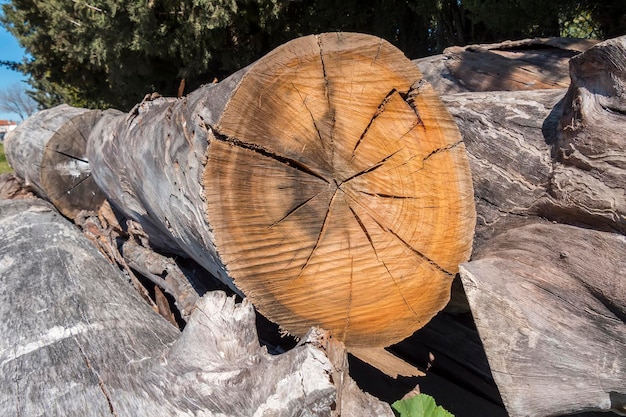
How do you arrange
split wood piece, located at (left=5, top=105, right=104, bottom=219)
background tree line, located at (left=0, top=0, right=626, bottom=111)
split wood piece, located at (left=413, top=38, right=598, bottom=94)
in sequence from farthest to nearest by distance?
background tree line, located at (left=0, top=0, right=626, bottom=111), split wood piece, located at (left=5, top=105, right=104, bottom=219), split wood piece, located at (left=413, top=38, right=598, bottom=94)

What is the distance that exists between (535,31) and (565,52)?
2231 millimetres

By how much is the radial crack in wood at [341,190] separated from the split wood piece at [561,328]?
0.24m

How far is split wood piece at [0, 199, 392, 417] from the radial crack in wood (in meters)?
0.18

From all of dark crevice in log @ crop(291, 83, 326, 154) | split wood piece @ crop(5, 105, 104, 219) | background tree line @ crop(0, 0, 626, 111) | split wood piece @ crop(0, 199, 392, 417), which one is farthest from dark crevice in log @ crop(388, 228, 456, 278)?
background tree line @ crop(0, 0, 626, 111)

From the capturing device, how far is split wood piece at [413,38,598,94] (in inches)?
92.0

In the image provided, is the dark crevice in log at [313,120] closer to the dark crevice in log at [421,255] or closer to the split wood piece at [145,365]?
the dark crevice in log at [421,255]

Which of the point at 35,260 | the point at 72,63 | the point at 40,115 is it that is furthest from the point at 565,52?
the point at 72,63

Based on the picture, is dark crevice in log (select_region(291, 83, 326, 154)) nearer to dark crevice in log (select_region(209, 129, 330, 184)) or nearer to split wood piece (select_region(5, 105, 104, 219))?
dark crevice in log (select_region(209, 129, 330, 184))

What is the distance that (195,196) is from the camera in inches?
60.1

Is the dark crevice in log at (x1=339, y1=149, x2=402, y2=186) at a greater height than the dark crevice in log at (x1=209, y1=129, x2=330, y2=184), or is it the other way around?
the dark crevice in log at (x1=209, y1=129, x2=330, y2=184)

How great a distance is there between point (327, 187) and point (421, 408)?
0.74 m

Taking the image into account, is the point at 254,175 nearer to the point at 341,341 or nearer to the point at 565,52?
the point at 341,341

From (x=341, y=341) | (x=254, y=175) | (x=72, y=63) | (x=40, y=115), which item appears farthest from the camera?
(x=72, y=63)

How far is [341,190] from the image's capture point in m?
1.62
